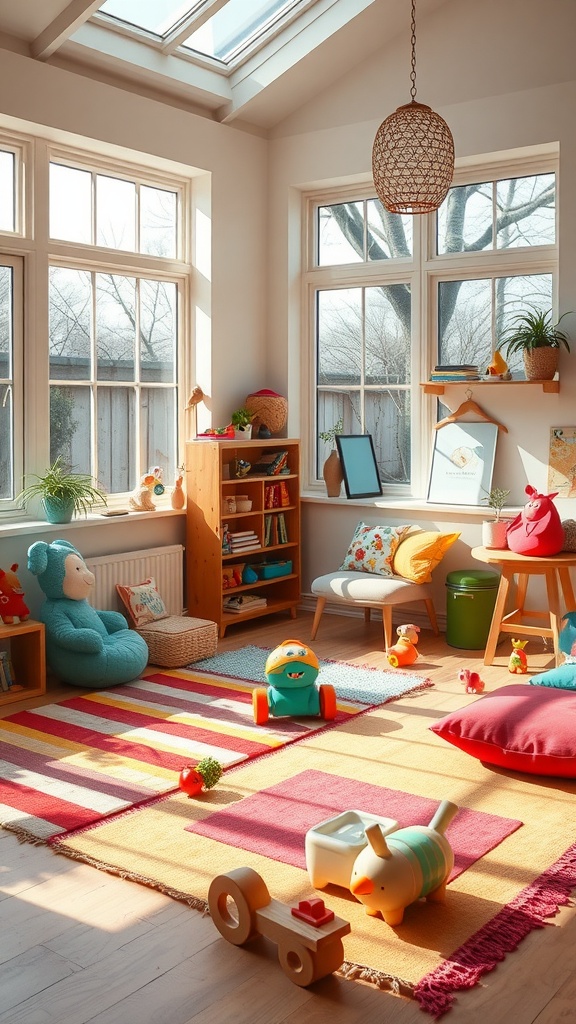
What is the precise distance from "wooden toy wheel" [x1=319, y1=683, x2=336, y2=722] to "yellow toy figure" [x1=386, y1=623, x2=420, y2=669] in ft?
2.95

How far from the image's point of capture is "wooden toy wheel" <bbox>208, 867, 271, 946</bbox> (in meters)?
2.41

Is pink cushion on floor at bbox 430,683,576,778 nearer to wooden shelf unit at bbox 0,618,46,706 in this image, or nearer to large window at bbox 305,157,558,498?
wooden shelf unit at bbox 0,618,46,706

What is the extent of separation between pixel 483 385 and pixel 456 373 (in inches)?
7.9

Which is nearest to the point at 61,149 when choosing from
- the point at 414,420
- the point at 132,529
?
the point at 132,529

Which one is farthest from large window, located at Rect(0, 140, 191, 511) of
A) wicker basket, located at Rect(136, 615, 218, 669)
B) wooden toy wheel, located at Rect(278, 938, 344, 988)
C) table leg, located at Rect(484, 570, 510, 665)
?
wooden toy wheel, located at Rect(278, 938, 344, 988)

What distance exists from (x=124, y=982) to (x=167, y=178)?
15.7ft

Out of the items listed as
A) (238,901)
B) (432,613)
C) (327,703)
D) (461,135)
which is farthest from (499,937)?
(461,135)

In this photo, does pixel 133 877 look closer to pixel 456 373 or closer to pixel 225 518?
pixel 225 518

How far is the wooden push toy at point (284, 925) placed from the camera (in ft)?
7.46

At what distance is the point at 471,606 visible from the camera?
539 cm

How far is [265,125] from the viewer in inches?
252

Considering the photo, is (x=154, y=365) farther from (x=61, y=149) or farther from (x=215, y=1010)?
(x=215, y=1010)

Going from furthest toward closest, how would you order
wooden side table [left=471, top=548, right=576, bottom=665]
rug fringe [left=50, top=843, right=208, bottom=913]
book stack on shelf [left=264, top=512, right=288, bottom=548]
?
book stack on shelf [left=264, top=512, right=288, bottom=548], wooden side table [left=471, top=548, right=576, bottom=665], rug fringe [left=50, top=843, right=208, bottom=913]

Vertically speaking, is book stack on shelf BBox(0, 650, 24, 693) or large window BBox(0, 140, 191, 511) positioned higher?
large window BBox(0, 140, 191, 511)
